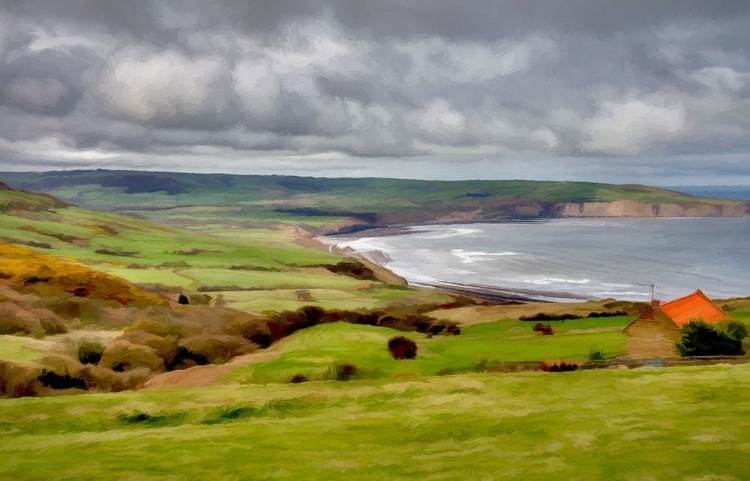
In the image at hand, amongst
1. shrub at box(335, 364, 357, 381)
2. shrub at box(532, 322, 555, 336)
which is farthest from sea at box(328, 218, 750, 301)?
shrub at box(335, 364, 357, 381)

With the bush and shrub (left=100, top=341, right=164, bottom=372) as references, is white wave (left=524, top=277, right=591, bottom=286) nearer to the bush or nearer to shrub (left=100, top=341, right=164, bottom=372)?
the bush

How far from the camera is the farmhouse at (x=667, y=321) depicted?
34028 millimetres

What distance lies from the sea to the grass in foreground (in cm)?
6858

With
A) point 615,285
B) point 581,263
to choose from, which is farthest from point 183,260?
point 615,285

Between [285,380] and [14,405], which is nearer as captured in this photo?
[14,405]

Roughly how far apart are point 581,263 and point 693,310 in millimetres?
92040

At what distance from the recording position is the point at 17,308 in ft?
140

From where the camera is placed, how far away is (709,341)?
29.3 metres

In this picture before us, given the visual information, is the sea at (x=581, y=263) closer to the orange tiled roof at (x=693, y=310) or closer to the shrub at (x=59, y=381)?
the orange tiled roof at (x=693, y=310)

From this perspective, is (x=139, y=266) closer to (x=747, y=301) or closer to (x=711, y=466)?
(x=747, y=301)

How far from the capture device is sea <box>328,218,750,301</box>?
9431cm

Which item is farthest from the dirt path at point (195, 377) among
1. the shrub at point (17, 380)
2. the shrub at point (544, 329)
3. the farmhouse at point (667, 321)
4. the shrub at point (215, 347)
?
the shrub at point (544, 329)

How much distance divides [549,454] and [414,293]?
74230 millimetres

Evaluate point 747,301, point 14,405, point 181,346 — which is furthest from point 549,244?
point 14,405
